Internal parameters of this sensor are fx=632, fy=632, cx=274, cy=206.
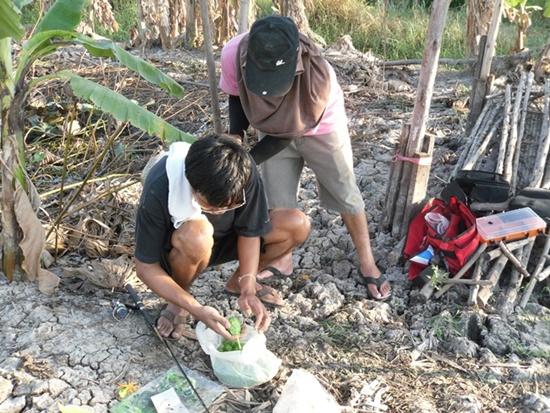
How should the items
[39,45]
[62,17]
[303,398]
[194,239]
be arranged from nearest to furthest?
[303,398], [194,239], [39,45], [62,17]

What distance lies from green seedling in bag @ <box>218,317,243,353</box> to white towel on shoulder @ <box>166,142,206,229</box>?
478 mm

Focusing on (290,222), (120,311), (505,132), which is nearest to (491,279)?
(290,222)

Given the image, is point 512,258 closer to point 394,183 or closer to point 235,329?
point 394,183

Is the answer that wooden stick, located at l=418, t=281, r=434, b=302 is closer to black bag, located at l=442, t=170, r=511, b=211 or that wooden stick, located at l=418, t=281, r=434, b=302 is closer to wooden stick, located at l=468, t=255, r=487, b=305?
wooden stick, located at l=468, t=255, r=487, b=305

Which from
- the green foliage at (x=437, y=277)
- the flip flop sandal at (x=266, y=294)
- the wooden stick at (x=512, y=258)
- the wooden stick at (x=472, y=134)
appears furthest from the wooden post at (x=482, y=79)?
the flip flop sandal at (x=266, y=294)

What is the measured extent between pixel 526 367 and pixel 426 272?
2.28 ft

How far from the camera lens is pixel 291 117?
2906 millimetres

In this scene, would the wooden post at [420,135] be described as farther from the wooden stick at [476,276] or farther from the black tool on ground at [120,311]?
the black tool on ground at [120,311]

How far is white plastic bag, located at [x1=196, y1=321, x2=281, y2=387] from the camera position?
101 inches

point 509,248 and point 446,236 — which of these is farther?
point 446,236

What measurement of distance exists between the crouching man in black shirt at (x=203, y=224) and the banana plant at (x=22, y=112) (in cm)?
49

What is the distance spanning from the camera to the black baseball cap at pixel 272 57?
263cm

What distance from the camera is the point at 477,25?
649 cm

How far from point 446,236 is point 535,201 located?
541mm
